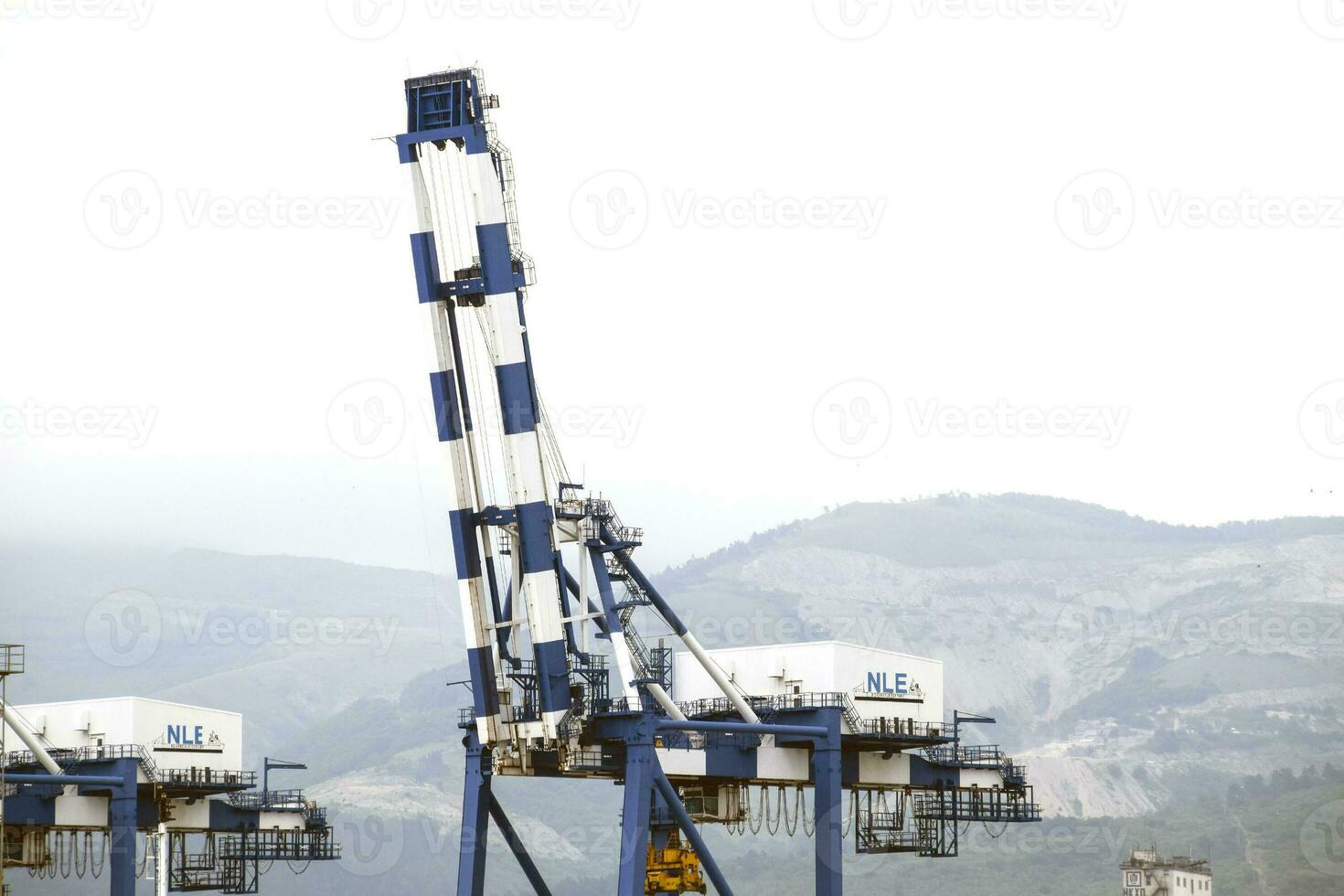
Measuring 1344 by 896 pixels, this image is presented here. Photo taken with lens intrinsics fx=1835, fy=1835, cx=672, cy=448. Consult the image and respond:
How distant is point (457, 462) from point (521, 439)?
2.45 m

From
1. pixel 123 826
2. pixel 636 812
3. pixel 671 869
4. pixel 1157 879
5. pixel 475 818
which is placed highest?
pixel 636 812

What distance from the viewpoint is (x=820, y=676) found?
2603 inches

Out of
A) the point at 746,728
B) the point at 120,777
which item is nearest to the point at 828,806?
the point at 746,728

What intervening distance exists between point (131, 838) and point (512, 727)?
753 inches

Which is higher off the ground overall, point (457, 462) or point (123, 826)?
point (457, 462)

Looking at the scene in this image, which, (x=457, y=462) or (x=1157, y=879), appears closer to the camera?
(x=457, y=462)

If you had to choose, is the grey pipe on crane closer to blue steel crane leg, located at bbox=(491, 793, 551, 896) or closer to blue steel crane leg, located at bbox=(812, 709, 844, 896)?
blue steel crane leg, located at bbox=(491, 793, 551, 896)

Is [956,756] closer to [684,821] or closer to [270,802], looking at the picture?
[684,821]

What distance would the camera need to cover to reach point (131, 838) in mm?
69250

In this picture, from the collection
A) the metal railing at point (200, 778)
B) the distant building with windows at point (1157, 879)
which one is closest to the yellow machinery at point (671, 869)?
the metal railing at point (200, 778)

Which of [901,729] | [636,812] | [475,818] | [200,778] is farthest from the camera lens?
[200,778]

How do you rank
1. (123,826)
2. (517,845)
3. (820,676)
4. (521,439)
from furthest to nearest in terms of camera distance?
1. (123,826)
2. (820,676)
3. (517,845)
4. (521,439)

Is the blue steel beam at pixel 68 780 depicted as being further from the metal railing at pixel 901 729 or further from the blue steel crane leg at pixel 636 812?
the metal railing at pixel 901 729

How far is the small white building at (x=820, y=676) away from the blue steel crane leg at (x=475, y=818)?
9.90 meters
